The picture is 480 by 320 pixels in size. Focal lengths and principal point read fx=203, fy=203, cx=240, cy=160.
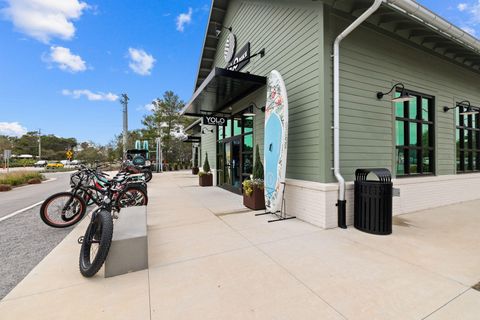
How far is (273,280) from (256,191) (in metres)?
2.99

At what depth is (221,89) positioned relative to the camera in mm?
6031

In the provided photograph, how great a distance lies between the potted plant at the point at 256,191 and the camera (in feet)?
16.6

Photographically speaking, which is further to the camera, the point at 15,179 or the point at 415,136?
the point at 15,179

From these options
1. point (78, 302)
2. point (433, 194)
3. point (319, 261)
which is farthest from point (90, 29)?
point (433, 194)

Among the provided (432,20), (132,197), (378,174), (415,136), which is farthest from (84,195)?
(415,136)

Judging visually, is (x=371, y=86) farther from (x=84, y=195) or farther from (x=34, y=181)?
(x=34, y=181)

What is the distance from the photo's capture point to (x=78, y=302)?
1.84 meters

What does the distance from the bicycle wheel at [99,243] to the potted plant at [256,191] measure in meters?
3.32

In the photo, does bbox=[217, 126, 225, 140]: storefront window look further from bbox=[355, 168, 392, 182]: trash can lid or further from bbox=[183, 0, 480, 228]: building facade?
bbox=[355, 168, 392, 182]: trash can lid

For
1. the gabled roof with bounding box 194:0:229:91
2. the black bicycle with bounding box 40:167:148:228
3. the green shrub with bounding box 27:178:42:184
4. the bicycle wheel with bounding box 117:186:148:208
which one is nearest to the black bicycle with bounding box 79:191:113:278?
the black bicycle with bounding box 40:167:148:228

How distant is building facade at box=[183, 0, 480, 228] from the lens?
3.93 m

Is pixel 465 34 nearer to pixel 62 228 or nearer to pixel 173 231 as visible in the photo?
pixel 173 231

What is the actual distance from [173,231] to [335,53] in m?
4.47

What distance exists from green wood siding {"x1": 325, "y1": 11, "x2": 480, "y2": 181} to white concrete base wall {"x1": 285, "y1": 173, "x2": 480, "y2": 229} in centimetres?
34
